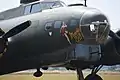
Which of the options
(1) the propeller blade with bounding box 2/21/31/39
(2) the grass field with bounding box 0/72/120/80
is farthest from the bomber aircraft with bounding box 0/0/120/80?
(2) the grass field with bounding box 0/72/120/80

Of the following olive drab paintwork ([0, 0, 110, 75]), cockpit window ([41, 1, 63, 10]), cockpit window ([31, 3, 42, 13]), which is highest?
cockpit window ([41, 1, 63, 10])

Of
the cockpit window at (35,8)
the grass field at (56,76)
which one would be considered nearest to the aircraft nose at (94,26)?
the cockpit window at (35,8)

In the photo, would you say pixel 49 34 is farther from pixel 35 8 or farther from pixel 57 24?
pixel 35 8

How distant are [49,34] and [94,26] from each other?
4.78ft

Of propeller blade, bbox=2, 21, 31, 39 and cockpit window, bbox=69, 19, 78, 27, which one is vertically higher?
cockpit window, bbox=69, 19, 78, 27

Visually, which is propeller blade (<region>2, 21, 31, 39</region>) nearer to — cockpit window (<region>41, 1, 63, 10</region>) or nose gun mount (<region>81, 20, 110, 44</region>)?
cockpit window (<region>41, 1, 63, 10</region>)

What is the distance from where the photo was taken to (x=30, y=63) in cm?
946

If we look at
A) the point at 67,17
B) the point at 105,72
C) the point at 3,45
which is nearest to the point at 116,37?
the point at 67,17

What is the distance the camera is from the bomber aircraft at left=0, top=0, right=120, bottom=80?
27.8ft

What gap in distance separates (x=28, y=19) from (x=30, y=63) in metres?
1.40

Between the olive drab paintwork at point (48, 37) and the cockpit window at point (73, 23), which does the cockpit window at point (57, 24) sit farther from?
the cockpit window at point (73, 23)

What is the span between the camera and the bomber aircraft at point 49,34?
8.48 meters

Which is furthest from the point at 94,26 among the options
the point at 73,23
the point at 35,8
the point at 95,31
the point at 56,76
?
the point at 56,76

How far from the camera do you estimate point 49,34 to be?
29.7 ft
